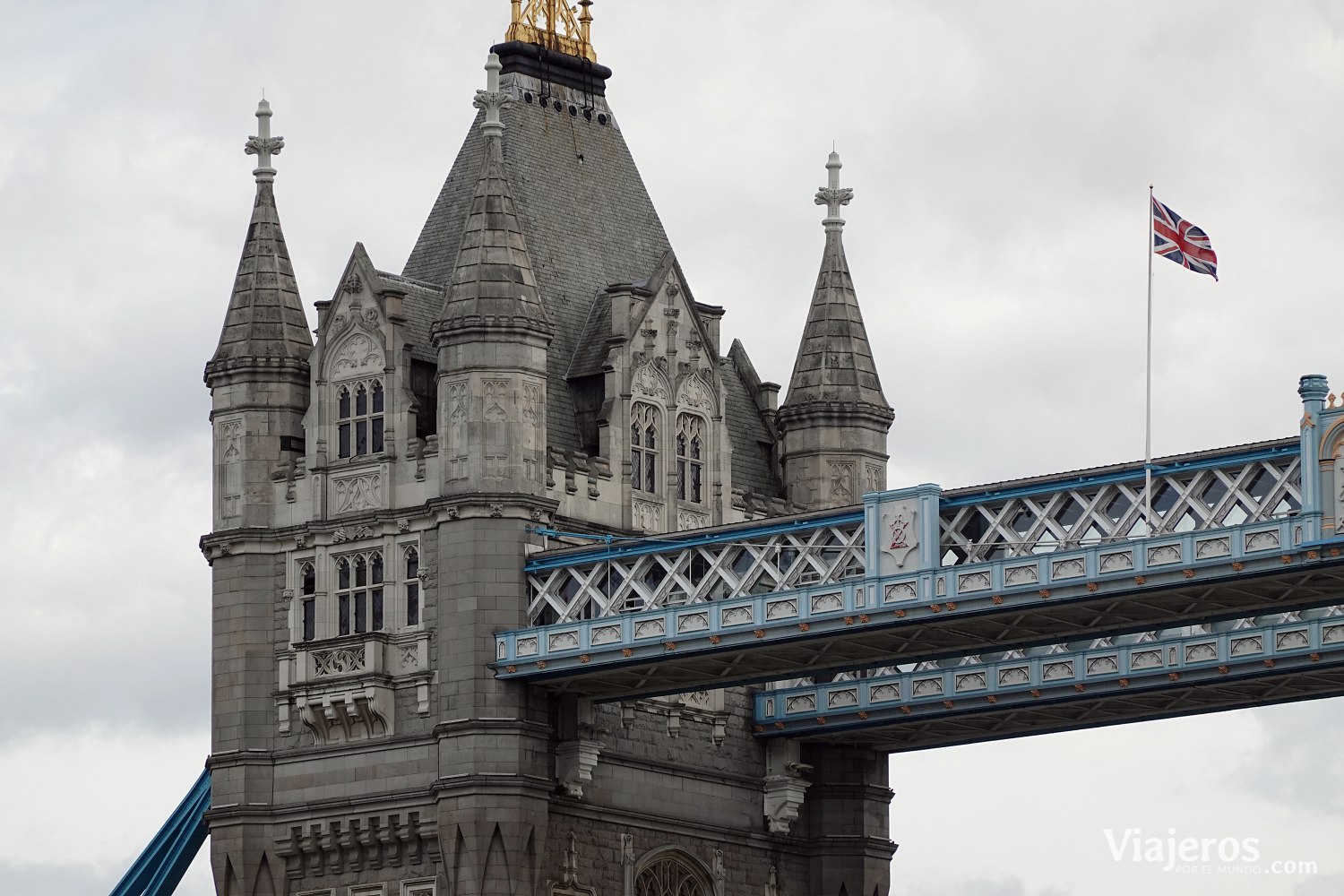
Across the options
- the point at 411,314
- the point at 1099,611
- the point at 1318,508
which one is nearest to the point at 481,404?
the point at 411,314

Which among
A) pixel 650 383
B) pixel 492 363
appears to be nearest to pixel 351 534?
pixel 492 363

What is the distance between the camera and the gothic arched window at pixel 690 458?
99.3m

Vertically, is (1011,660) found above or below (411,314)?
below

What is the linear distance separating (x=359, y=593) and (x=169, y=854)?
11.6m

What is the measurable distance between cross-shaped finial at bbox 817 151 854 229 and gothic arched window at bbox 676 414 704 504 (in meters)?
8.81

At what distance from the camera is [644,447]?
98.2 metres

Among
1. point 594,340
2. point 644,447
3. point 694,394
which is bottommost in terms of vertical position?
point 644,447

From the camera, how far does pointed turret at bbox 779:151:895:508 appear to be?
104062 millimetres

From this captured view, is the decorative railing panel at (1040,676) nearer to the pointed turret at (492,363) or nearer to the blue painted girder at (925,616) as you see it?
the blue painted girder at (925,616)

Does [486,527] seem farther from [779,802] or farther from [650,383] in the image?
[779,802]

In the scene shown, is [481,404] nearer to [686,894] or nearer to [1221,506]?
[686,894]

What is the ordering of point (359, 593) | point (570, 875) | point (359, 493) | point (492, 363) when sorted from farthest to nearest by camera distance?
1. point (359, 493)
2. point (359, 593)
3. point (570, 875)
4. point (492, 363)

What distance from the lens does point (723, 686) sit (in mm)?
91000

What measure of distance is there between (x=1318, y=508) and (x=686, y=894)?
1072 inches
